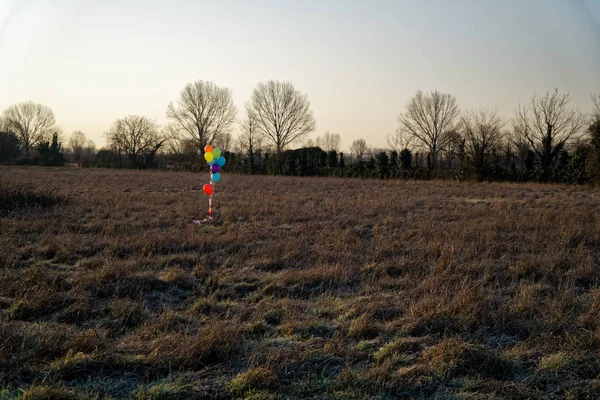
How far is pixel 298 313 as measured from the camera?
413 centimetres

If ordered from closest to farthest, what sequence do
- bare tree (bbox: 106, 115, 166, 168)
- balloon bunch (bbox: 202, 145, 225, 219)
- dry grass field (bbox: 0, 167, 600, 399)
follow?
dry grass field (bbox: 0, 167, 600, 399) → balloon bunch (bbox: 202, 145, 225, 219) → bare tree (bbox: 106, 115, 166, 168)

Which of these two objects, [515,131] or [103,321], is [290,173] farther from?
[103,321]

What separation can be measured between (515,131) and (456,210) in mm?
27519

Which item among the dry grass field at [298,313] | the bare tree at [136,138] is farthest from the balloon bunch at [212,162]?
the bare tree at [136,138]

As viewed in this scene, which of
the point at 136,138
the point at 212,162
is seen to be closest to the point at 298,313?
the point at 212,162

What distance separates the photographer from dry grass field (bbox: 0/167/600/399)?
2.89 m

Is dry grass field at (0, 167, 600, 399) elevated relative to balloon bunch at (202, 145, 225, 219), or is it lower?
lower

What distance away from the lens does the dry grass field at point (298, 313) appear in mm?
2887

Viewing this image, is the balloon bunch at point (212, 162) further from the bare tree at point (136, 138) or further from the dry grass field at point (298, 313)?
the bare tree at point (136, 138)

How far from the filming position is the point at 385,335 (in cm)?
367

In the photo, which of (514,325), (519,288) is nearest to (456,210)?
(519,288)

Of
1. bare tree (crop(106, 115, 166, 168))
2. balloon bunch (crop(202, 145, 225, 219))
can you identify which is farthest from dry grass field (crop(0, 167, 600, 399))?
bare tree (crop(106, 115, 166, 168))

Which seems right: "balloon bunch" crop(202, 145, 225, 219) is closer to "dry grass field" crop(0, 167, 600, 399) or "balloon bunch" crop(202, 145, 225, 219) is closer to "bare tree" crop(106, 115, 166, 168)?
"dry grass field" crop(0, 167, 600, 399)

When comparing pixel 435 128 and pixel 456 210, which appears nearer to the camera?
pixel 456 210
